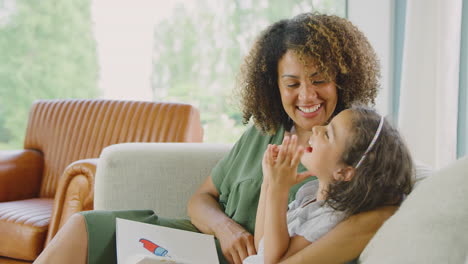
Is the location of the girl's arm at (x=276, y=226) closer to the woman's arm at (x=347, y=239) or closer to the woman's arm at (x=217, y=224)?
the woman's arm at (x=347, y=239)

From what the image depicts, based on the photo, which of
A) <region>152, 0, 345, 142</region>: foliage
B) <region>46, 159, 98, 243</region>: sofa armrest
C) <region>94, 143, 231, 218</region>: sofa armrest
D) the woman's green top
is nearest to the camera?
the woman's green top

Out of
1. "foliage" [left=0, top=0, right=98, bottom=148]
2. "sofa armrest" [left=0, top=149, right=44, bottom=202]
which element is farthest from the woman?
"foliage" [left=0, top=0, right=98, bottom=148]

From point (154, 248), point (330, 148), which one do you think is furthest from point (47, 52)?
point (330, 148)

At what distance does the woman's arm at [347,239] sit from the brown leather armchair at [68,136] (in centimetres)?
172

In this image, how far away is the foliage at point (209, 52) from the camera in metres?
3.90

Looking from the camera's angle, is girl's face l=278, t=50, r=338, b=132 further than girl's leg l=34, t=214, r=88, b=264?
Yes

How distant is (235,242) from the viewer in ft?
4.98

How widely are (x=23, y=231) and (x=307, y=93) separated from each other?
1489 millimetres

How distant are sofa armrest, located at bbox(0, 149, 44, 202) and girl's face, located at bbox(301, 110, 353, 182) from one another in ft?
7.28

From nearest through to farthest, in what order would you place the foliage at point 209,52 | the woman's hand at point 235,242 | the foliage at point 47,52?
the woman's hand at point 235,242 < the foliage at point 209,52 < the foliage at point 47,52

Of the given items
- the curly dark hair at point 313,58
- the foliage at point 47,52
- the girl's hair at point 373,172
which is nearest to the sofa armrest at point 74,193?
the curly dark hair at point 313,58

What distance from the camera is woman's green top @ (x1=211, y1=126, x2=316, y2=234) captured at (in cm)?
162

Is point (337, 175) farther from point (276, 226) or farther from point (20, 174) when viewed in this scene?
point (20, 174)

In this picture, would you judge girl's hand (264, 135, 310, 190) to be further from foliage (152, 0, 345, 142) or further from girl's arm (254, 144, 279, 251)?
foliage (152, 0, 345, 142)
